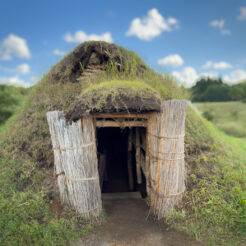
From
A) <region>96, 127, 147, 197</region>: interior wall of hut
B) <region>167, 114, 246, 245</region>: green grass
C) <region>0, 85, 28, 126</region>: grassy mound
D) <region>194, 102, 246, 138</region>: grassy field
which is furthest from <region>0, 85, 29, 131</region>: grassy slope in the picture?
<region>194, 102, 246, 138</region>: grassy field

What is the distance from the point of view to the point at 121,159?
29.3 feet

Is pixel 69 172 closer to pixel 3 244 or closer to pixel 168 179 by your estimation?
pixel 3 244

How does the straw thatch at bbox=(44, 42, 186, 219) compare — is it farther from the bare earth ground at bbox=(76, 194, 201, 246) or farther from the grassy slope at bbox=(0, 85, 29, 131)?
the grassy slope at bbox=(0, 85, 29, 131)

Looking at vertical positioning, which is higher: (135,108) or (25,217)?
(135,108)

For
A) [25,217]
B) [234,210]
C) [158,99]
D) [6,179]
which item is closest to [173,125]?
[158,99]

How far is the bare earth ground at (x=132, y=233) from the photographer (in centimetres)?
341

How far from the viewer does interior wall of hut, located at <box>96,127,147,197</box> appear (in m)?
5.75

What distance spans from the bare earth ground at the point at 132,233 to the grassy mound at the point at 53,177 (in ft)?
0.74

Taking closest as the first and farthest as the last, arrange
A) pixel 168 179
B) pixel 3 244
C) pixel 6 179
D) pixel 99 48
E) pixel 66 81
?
pixel 3 244 < pixel 168 179 < pixel 6 179 < pixel 99 48 < pixel 66 81

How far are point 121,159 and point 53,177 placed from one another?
4.71 m

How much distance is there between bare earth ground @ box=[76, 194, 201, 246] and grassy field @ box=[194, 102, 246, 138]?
16.2 metres

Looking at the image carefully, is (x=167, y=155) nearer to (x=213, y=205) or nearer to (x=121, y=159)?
(x=213, y=205)

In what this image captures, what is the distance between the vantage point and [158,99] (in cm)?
378

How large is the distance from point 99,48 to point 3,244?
492cm
